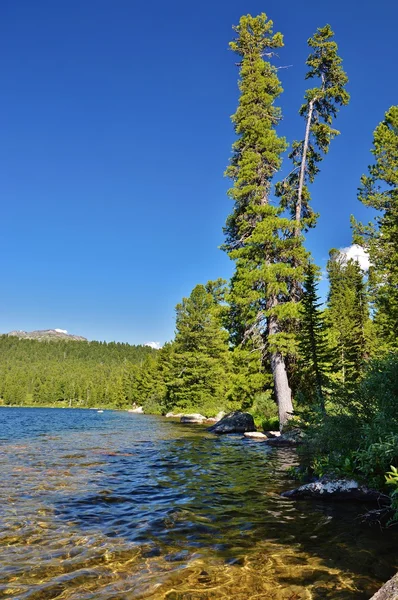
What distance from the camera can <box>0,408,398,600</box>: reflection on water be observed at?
4984 mm

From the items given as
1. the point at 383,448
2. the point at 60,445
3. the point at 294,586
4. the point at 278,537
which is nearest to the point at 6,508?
the point at 278,537

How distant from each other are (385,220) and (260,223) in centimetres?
783

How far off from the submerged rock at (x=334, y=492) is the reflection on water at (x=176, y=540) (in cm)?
56

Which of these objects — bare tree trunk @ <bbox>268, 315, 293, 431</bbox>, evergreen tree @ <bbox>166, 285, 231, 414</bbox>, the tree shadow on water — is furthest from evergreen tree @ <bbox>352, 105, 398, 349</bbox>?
evergreen tree @ <bbox>166, 285, 231, 414</bbox>

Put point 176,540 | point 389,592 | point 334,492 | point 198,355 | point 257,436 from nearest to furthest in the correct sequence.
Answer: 1. point 389,592
2. point 176,540
3. point 334,492
4. point 257,436
5. point 198,355

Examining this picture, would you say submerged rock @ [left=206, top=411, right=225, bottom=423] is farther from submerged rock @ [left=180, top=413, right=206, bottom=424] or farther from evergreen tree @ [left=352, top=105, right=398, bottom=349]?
evergreen tree @ [left=352, top=105, right=398, bottom=349]

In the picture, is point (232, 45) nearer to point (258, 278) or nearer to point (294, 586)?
point (258, 278)

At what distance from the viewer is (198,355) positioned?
54.7m

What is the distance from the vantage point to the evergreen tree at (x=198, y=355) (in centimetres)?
5400

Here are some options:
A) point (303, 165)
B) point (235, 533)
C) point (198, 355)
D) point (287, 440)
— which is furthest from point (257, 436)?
point (198, 355)

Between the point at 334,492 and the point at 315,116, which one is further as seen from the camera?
the point at 315,116

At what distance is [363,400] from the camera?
9.35m

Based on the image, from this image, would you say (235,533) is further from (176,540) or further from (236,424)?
(236,424)

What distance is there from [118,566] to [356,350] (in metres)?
42.6
